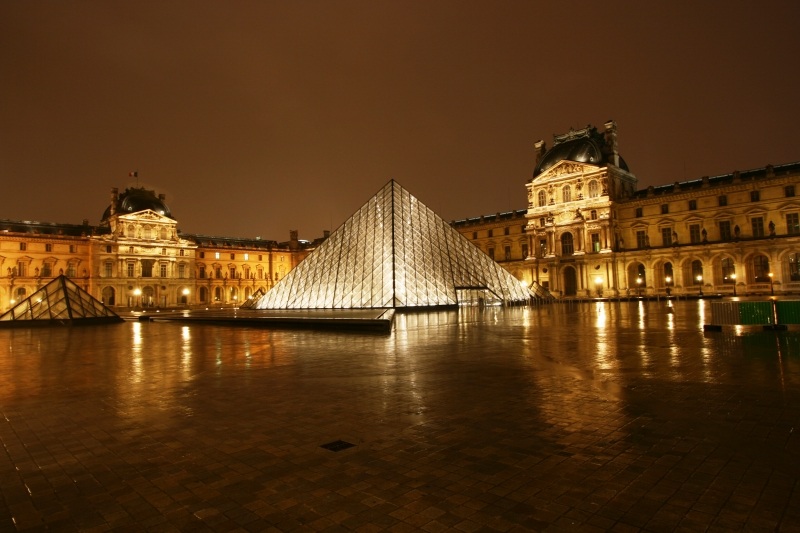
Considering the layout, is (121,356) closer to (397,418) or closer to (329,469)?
(397,418)

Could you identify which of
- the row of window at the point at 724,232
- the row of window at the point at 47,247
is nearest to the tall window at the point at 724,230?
the row of window at the point at 724,232

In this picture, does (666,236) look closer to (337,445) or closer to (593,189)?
(593,189)

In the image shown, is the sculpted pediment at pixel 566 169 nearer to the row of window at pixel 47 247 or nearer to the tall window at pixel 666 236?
the tall window at pixel 666 236

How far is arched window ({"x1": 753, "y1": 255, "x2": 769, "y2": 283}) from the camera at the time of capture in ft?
127

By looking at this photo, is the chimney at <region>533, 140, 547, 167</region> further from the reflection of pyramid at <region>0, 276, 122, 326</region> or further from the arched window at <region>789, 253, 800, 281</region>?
the reflection of pyramid at <region>0, 276, 122, 326</region>

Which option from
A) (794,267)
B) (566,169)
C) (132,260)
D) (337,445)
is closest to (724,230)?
(794,267)

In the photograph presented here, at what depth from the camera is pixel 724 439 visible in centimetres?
391

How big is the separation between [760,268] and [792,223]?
404 cm

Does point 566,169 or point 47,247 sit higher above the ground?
point 566,169

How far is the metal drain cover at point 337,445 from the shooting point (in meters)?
3.94

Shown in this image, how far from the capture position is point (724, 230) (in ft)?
133

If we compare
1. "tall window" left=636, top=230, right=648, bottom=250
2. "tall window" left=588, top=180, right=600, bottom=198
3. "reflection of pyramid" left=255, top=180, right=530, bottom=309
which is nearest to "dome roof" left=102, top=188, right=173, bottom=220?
"reflection of pyramid" left=255, top=180, right=530, bottom=309

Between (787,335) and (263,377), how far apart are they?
1081 cm

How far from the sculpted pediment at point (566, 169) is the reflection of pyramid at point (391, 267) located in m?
19.0
